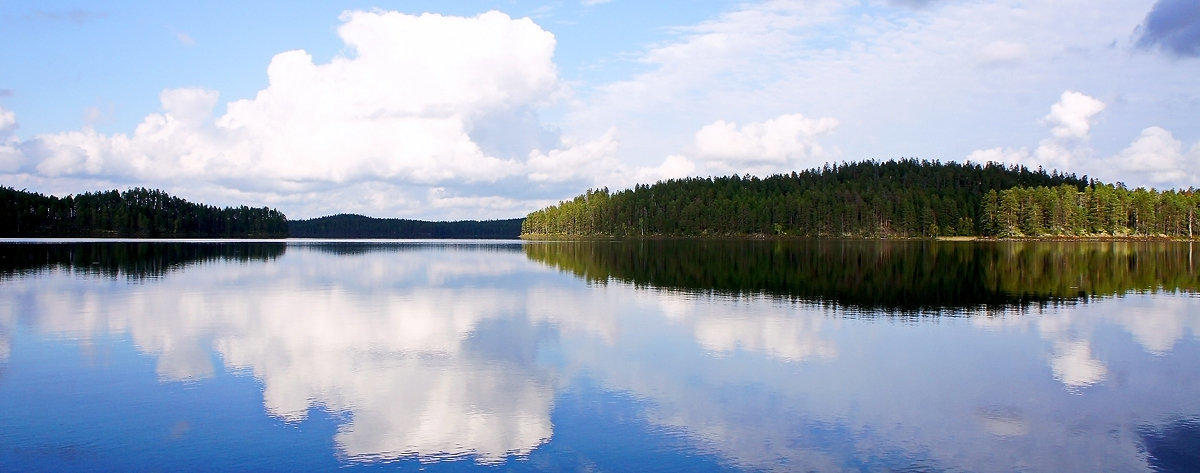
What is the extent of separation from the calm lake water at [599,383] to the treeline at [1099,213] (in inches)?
5873

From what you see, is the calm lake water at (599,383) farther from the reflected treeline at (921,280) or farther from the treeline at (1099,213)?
the treeline at (1099,213)

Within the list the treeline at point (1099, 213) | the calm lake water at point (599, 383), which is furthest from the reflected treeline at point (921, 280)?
the treeline at point (1099, 213)

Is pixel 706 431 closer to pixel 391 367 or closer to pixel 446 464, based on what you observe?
pixel 446 464

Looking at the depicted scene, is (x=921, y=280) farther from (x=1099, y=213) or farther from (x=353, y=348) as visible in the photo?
(x=1099, y=213)

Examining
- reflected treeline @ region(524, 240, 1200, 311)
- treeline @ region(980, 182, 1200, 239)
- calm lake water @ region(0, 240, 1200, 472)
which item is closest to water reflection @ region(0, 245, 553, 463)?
calm lake water @ region(0, 240, 1200, 472)

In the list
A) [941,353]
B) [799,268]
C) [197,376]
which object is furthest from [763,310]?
[799,268]

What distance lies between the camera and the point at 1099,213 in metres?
171

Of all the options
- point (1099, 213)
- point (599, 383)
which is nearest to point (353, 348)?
point (599, 383)

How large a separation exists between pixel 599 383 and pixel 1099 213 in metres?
188

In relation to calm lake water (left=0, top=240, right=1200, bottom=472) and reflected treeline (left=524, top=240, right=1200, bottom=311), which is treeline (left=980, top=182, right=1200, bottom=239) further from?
calm lake water (left=0, top=240, right=1200, bottom=472)

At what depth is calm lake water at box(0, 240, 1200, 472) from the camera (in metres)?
13.5

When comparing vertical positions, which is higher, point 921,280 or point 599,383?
point 921,280

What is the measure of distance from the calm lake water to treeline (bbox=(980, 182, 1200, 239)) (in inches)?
5873

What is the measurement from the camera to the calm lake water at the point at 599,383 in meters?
13.5
